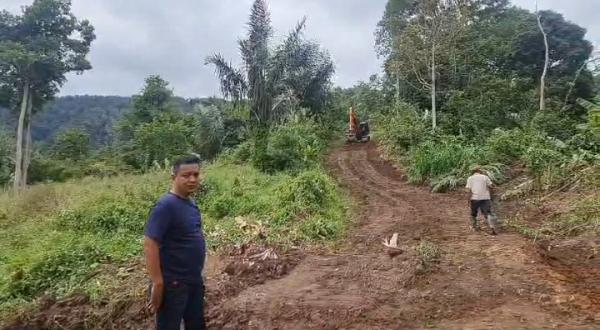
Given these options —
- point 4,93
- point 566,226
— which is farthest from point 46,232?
point 4,93

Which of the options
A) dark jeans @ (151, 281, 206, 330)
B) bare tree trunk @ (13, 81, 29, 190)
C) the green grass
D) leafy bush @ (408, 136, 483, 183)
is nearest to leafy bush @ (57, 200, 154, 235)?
the green grass

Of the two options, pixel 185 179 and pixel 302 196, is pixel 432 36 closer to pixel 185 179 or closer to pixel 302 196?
pixel 302 196

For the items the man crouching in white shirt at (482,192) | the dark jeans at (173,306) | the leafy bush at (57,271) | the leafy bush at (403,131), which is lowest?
the leafy bush at (57,271)

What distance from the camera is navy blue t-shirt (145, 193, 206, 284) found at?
9.92 feet

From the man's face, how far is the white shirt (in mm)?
5888

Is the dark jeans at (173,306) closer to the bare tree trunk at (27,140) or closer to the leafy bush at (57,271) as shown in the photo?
the leafy bush at (57,271)

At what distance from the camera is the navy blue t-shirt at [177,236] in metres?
3.02

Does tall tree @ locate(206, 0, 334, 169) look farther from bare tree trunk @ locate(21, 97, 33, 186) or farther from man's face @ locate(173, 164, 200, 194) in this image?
man's face @ locate(173, 164, 200, 194)

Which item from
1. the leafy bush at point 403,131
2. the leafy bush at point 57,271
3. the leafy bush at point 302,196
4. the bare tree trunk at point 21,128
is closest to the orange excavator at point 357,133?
the leafy bush at point 403,131

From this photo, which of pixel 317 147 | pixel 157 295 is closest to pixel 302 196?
pixel 157 295

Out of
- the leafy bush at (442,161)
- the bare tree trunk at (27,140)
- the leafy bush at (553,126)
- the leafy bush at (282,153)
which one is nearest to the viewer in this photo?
the leafy bush at (442,161)

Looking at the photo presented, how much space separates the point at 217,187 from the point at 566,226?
7195 mm

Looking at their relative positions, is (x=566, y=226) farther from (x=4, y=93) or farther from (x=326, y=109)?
(x=4, y=93)

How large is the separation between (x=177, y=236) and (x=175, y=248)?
78 mm
